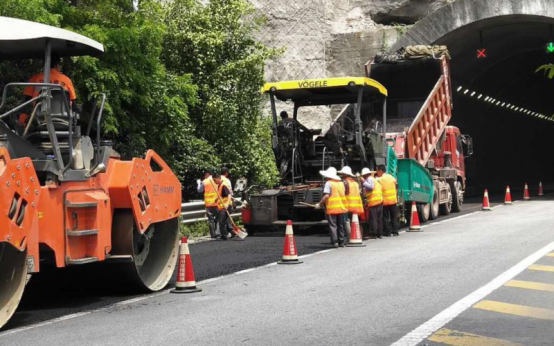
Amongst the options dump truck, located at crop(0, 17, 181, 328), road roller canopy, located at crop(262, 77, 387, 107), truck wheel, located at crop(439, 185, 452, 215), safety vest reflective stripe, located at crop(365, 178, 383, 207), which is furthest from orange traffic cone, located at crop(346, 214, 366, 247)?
truck wheel, located at crop(439, 185, 452, 215)

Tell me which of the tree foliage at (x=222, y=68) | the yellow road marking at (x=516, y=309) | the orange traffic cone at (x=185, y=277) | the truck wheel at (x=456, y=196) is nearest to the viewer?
the yellow road marking at (x=516, y=309)

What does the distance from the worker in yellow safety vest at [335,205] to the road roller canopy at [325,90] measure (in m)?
3.38

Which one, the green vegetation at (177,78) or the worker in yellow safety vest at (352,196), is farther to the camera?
the green vegetation at (177,78)

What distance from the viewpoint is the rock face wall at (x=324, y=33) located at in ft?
123

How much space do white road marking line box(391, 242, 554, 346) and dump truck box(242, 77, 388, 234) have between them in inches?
276

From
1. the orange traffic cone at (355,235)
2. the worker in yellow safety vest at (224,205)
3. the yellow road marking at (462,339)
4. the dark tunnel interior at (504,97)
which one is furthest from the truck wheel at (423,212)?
the yellow road marking at (462,339)

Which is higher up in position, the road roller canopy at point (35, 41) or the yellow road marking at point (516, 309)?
the road roller canopy at point (35, 41)

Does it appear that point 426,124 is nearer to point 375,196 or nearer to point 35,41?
point 375,196

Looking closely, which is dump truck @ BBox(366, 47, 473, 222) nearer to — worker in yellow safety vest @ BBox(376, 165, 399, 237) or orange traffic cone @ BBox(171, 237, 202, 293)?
worker in yellow safety vest @ BBox(376, 165, 399, 237)

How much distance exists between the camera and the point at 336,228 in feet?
55.2

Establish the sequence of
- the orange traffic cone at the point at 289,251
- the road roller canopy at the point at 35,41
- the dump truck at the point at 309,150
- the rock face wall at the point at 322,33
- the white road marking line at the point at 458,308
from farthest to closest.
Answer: the rock face wall at the point at 322,33, the dump truck at the point at 309,150, the orange traffic cone at the point at 289,251, the road roller canopy at the point at 35,41, the white road marking line at the point at 458,308

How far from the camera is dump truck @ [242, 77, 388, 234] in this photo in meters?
19.6

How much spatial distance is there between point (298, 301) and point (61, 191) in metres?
2.82

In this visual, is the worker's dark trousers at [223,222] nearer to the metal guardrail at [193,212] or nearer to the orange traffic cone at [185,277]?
the metal guardrail at [193,212]
